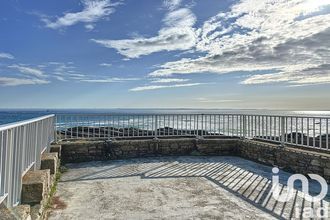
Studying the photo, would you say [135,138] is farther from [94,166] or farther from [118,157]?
[94,166]

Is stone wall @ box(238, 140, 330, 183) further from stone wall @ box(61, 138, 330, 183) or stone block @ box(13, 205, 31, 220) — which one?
stone block @ box(13, 205, 31, 220)

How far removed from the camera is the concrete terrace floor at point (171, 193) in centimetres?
414

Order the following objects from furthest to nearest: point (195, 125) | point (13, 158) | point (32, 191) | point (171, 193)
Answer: point (195, 125) → point (171, 193) → point (32, 191) → point (13, 158)

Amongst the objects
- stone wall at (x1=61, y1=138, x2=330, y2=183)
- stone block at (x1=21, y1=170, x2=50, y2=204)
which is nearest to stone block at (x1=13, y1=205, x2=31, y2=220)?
stone block at (x1=21, y1=170, x2=50, y2=204)

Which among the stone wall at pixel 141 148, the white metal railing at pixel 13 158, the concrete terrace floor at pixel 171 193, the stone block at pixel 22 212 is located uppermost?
the white metal railing at pixel 13 158

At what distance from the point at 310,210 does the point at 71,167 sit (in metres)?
5.76

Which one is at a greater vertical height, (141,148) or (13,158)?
(13,158)

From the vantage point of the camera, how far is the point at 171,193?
5.15 m

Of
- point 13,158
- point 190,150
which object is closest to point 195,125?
point 190,150

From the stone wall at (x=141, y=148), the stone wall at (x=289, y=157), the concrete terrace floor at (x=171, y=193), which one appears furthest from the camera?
the stone wall at (x=141, y=148)

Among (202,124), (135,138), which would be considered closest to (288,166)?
(202,124)

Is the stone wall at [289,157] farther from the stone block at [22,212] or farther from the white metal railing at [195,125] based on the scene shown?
the stone block at [22,212]

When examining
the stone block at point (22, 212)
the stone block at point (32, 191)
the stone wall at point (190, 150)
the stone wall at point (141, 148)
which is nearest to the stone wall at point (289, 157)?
the stone wall at point (190, 150)

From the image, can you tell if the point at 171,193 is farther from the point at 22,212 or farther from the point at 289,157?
the point at 289,157
